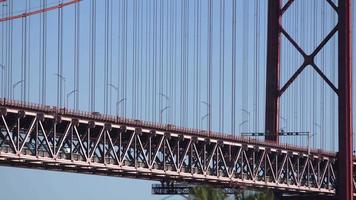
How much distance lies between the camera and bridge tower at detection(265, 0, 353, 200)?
368ft

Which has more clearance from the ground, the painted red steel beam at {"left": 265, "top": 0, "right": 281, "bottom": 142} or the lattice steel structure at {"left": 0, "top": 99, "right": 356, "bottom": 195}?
the painted red steel beam at {"left": 265, "top": 0, "right": 281, "bottom": 142}

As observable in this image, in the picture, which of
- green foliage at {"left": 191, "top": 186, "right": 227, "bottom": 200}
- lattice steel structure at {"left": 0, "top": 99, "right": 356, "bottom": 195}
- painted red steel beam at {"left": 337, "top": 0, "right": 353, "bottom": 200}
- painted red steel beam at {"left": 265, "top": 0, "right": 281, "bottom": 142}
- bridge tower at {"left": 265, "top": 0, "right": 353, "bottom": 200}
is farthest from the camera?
painted red steel beam at {"left": 265, "top": 0, "right": 281, "bottom": 142}

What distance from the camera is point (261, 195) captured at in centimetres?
5275

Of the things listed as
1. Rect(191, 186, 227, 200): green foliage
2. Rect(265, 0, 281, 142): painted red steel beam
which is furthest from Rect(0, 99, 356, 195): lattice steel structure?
Rect(191, 186, 227, 200): green foliage

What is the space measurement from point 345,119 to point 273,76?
409 inches

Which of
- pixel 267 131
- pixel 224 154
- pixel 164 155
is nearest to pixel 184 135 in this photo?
pixel 164 155

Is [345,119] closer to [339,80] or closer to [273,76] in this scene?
[339,80]

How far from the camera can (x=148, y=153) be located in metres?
95.0

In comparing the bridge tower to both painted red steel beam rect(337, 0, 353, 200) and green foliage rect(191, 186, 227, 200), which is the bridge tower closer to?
painted red steel beam rect(337, 0, 353, 200)

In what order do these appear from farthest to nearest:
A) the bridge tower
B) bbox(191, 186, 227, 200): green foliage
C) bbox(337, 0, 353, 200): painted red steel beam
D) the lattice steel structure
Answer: the bridge tower, bbox(337, 0, 353, 200): painted red steel beam, the lattice steel structure, bbox(191, 186, 227, 200): green foliage

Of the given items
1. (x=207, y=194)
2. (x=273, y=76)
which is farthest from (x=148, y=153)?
(x=207, y=194)

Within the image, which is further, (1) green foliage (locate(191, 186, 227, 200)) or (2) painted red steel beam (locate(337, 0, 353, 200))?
(2) painted red steel beam (locate(337, 0, 353, 200))

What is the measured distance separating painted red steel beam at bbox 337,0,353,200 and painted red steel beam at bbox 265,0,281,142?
19.7ft

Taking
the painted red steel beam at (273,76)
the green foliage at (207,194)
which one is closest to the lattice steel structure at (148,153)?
the painted red steel beam at (273,76)
